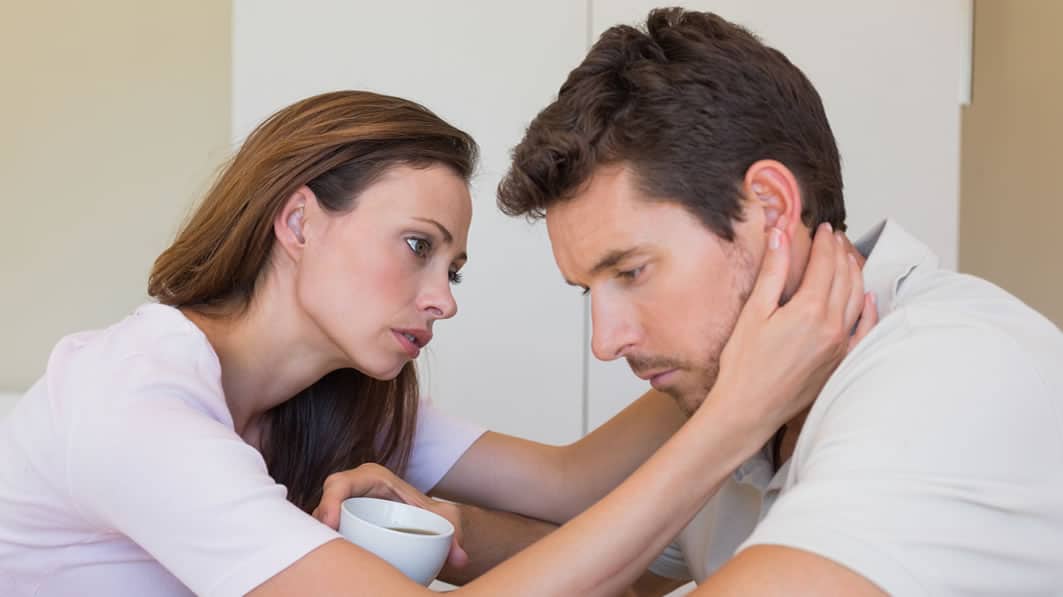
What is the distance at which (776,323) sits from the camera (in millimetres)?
1003

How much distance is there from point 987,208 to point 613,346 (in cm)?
298

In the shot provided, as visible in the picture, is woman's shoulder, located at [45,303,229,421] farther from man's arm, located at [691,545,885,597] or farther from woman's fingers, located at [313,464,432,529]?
man's arm, located at [691,545,885,597]

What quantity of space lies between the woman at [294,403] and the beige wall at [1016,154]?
2355 mm

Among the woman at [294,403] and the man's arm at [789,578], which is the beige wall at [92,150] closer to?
the woman at [294,403]

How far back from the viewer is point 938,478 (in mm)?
765

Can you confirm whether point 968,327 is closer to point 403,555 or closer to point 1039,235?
point 403,555

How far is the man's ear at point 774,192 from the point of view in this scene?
112 cm

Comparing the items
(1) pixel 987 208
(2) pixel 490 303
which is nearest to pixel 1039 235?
(1) pixel 987 208

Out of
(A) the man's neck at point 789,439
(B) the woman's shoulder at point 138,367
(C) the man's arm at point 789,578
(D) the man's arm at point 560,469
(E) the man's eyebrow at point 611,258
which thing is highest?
(E) the man's eyebrow at point 611,258

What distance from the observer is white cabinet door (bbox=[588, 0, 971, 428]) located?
7.47 ft

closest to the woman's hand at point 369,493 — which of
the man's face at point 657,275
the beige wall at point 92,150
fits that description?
the man's face at point 657,275

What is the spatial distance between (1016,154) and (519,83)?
2049mm

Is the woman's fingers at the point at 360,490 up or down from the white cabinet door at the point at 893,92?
down

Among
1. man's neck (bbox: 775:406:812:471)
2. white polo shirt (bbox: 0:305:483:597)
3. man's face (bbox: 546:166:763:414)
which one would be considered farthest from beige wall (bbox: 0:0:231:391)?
man's neck (bbox: 775:406:812:471)
